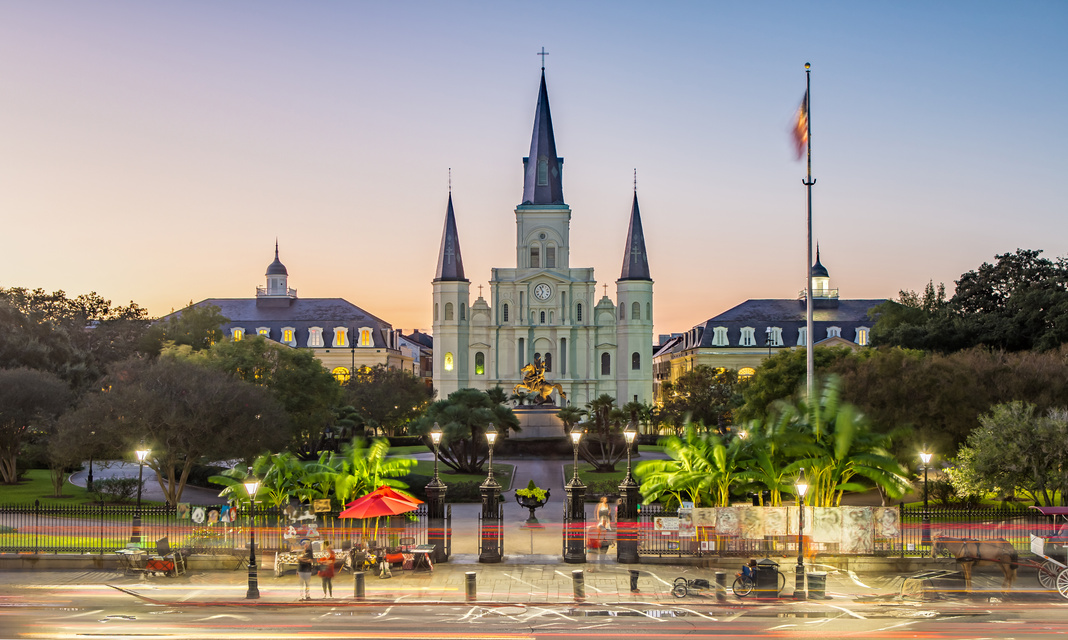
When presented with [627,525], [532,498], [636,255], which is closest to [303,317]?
[636,255]

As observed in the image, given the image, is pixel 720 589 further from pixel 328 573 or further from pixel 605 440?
pixel 605 440

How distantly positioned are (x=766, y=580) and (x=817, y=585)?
1105 mm

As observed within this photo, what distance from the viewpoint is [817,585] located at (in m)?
20.5

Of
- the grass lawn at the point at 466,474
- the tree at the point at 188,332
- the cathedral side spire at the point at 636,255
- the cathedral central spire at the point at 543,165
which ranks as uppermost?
the cathedral central spire at the point at 543,165

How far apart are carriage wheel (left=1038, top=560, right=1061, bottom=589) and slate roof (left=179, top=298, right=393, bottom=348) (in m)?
89.5

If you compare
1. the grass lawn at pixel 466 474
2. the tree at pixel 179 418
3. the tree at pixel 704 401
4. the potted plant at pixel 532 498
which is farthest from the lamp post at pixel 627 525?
the tree at pixel 704 401

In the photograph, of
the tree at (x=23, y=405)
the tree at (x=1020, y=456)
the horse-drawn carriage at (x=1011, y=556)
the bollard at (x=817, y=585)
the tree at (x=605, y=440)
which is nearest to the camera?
the bollard at (x=817, y=585)

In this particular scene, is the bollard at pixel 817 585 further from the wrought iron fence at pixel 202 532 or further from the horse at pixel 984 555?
the wrought iron fence at pixel 202 532

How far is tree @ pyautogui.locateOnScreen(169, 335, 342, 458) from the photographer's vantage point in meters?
49.9

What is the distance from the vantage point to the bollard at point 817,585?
20438 mm

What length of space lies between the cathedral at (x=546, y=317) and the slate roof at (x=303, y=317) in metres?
16.0

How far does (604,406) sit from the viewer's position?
177 feet

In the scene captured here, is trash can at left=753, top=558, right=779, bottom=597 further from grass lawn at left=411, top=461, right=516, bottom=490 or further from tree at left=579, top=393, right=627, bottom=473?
tree at left=579, top=393, right=627, bottom=473

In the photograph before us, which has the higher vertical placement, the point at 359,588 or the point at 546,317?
the point at 546,317
